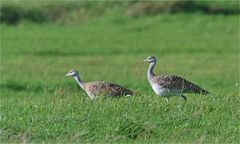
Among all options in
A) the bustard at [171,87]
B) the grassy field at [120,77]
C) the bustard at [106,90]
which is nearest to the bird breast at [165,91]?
the bustard at [171,87]

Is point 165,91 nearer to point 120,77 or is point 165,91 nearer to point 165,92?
point 165,92

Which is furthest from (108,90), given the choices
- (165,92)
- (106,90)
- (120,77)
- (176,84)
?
(120,77)

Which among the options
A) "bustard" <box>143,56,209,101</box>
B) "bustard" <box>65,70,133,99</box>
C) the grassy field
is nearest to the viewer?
the grassy field

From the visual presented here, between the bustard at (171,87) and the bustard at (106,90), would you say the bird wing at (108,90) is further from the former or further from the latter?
the bustard at (171,87)

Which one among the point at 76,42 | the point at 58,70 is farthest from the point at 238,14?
the point at 58,70

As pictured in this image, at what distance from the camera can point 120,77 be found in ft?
70.6

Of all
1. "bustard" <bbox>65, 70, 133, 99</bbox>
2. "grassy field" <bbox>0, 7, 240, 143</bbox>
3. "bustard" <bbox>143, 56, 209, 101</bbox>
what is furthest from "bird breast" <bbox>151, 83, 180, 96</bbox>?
"bustard" <bbox>65, 70, 133, 99</bbox>

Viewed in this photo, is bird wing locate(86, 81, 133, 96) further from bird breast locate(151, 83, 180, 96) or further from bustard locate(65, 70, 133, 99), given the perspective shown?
bird breast locate(151, 83, 180, 96)

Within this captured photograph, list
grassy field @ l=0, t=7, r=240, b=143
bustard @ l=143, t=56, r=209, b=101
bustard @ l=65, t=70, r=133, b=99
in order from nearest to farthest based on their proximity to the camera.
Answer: grassy field @ l=0, t=7, r=240, b=143
bustard @ l=143, t=56, r=209, b=101
bustard @ l=65, t=70, r=133, b=99

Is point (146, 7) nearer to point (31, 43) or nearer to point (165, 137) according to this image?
point (31, 43)

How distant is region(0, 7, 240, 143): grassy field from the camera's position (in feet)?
33.5

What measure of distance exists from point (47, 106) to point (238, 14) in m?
27.4

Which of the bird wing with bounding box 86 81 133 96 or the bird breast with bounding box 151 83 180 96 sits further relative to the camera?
the bird wing with bounding box 86 81 133 96

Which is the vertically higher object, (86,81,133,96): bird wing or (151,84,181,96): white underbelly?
(86,81,133,96): bird wing
